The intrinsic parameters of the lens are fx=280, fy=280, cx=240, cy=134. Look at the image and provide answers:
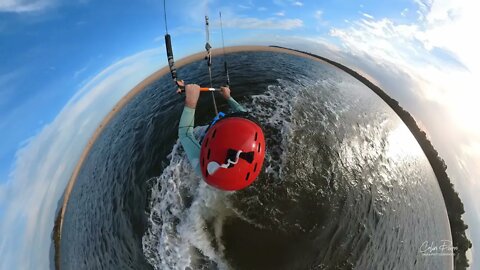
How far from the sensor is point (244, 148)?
1885 millimetres

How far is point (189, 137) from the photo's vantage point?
225 centimetres

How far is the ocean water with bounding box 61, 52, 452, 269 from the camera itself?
4.44 m

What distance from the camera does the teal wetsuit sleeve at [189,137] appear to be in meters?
2.20

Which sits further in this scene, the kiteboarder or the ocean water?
the ocean water

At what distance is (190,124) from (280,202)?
288cm

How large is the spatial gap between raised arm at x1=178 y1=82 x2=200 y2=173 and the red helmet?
0.74 ft

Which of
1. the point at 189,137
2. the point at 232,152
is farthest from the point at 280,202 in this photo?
the point at 232,152

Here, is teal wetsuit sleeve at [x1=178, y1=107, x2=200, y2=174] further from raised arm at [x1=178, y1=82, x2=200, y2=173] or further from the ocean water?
the ocean water

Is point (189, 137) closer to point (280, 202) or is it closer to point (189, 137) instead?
point (189, 137)

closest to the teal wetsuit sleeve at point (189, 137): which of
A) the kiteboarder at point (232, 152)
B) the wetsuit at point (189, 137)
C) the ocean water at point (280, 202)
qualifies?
the wetsuit at point (189, 137)

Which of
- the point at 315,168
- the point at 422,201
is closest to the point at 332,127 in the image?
the point at 315,168

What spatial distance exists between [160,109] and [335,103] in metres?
3.75

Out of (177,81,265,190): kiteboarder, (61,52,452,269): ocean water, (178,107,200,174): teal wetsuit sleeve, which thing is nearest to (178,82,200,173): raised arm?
(178,107,200,174): teal wetsuit sleeve

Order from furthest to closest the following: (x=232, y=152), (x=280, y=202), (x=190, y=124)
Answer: (x=280, y=202) < (x=190, y=124) < (x=232, y=152)
